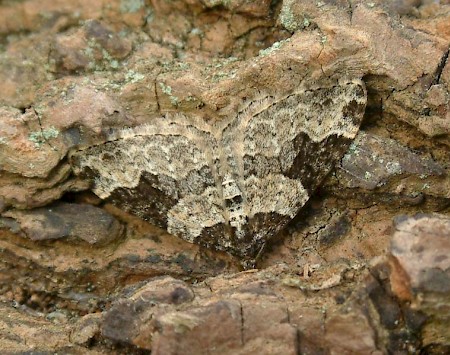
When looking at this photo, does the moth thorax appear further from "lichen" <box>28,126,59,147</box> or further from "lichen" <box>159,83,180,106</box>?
"lichen" <box>28,126,59,147</box>

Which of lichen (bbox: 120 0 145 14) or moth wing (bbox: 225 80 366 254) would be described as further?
lichen (bbox: 120 0 145 14)

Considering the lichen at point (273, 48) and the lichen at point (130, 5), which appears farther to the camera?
the lichen at point (130, 5)

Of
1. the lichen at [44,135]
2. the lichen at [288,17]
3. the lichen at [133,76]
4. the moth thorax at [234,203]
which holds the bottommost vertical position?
the moth thorax at [234,203]

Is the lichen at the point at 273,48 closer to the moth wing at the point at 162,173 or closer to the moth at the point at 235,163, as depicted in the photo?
the moth at the point at 235,163

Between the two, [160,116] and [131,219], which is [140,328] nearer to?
[131,219]

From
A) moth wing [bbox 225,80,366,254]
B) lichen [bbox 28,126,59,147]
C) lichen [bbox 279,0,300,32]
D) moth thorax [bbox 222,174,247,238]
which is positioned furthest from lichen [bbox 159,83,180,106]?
lichen [bbox 279,0,300,32]

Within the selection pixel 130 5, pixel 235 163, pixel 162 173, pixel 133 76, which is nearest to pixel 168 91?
pixel 133 76

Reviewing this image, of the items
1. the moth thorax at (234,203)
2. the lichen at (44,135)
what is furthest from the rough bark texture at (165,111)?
the moth thorax at (234,203)

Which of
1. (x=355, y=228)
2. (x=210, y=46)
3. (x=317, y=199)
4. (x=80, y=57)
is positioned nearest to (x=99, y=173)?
(x=80, y=57)
